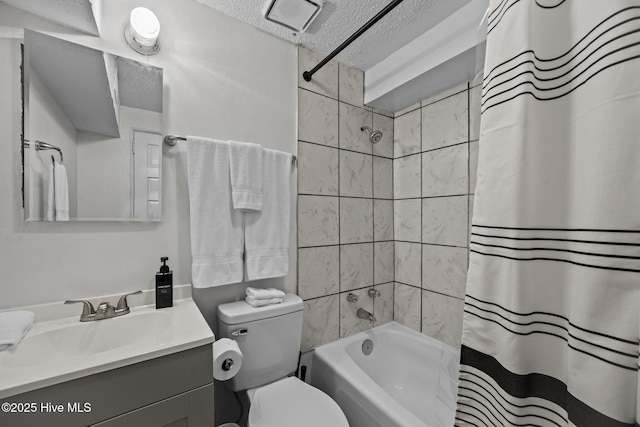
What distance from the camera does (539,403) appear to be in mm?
466

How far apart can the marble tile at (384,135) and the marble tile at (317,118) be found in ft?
1.22

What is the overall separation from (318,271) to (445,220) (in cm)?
89

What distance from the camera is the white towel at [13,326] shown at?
2.53 ft

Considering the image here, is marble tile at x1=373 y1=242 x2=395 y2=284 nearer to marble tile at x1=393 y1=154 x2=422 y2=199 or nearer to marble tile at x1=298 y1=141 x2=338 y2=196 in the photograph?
marble tile at x1=393 y1=154 x2=422 y2=199

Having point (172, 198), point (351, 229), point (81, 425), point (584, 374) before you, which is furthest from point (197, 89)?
point (584, 374)

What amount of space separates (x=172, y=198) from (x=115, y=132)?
13.6 inches

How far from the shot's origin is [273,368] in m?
1.31

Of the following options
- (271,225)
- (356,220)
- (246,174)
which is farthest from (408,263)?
(246,174)

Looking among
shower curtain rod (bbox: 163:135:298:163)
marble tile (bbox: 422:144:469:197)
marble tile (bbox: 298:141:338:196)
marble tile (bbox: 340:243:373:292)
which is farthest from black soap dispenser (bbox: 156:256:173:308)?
marble tile (bbox: 422:144:469:197)

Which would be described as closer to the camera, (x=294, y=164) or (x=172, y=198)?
(x=172, y=198)

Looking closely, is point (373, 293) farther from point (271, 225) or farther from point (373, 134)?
point (373, 134)

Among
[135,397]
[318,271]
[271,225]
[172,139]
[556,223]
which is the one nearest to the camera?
[556,223]

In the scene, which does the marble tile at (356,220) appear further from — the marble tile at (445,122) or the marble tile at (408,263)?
the marble tile at (445,122)

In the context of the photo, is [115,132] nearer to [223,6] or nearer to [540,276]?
[223,6]
